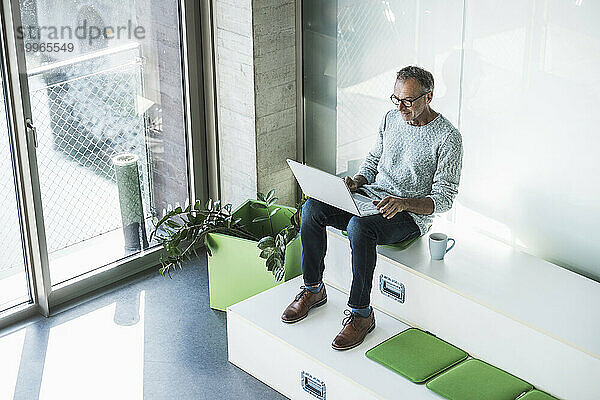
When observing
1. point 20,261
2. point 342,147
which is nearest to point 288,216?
point 342,147

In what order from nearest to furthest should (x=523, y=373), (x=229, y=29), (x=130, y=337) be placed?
(x=523, y=373), (x=130, y=337), (x=229, y=29)

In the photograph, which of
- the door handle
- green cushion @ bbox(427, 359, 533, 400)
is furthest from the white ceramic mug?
the door handle

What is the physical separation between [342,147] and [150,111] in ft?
2.90

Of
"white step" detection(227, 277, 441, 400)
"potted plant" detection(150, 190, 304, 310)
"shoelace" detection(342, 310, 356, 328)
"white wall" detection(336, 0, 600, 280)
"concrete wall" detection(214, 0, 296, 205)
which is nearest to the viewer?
"white step" detection(227, 277, 441, 400)

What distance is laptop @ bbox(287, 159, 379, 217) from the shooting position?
2875 millimetres

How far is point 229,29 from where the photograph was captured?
3740mm

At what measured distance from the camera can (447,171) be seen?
3.04 meters

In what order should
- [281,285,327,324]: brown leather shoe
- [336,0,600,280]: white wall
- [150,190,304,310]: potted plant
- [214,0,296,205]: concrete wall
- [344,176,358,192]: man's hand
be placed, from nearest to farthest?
[336,0,600,280]: white wall → [281,285,327,324]: brown leather shoe → [344,176,358,192]: man's hand → [150,190,304,310]: potted plant → [214,0,296,205]: concrete wall

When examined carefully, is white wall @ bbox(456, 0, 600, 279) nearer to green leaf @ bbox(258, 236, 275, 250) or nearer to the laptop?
the laptop

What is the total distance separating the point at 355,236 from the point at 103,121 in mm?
1327

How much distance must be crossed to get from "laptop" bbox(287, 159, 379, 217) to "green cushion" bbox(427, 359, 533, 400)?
624mm

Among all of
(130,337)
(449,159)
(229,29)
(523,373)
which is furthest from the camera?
(229,29)

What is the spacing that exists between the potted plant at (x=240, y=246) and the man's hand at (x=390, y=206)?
516 millimetres

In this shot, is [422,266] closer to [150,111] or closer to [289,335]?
[289,335]
